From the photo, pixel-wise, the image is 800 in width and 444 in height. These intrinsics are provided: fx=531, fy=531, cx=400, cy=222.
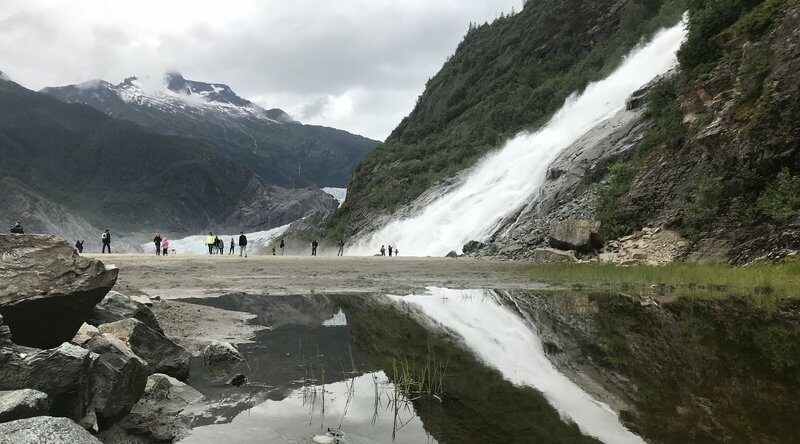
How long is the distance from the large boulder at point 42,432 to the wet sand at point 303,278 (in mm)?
11705

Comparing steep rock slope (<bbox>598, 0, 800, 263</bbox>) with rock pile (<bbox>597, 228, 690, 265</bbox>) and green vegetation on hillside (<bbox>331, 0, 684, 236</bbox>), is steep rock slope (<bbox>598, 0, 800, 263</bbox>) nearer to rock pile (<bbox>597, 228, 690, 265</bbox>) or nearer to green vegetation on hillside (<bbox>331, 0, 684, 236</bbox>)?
rock pile (<bbox>597, 228, 690, 265</bbox>)

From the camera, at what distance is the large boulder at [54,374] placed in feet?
16.5

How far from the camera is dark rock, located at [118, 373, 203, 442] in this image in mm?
5684

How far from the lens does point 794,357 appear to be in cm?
779

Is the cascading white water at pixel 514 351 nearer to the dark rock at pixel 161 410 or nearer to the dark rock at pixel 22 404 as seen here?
the dark rock at pixel 161 410

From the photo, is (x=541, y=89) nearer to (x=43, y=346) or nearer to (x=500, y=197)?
(x=500, y=197)

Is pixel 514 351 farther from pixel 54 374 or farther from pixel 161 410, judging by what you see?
pixel 54 374

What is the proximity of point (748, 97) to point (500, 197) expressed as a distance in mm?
24140

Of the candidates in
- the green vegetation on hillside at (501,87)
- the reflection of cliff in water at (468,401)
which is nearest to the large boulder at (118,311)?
the reflection of cliff in water at (468,401)

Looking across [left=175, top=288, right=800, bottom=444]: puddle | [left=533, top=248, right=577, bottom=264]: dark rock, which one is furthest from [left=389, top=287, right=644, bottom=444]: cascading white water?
[left=533, top=248, right=577, bottom=264]: dark rock

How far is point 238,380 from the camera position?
296 inches

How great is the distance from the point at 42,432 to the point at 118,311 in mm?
5025

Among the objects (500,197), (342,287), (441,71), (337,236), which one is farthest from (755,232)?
(441,71)

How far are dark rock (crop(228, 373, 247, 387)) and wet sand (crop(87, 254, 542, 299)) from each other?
8.97m
